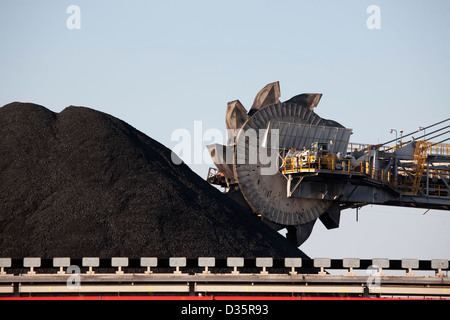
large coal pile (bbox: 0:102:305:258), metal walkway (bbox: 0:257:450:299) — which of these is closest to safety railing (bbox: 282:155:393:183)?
large coal pile (bbox: 0:102:305:258)


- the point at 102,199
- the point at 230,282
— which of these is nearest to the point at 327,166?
the point at 102,199

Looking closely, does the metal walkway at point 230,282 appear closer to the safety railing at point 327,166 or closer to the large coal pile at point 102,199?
the large coal pile at point 102,199

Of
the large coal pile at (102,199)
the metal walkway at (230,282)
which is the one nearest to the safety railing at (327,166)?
the large coal pile at (102,199)

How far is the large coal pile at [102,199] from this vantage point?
162 ft

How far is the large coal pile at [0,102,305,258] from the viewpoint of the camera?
49344 mm

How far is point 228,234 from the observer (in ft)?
175

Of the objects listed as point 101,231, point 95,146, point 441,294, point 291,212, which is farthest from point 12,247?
point 441,294

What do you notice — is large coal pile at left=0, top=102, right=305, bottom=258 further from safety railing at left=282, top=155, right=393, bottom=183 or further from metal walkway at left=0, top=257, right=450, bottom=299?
metal walkway at left=0, top=257, right=450, bottom=299

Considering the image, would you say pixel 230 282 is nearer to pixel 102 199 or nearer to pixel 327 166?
pixel 102 199
